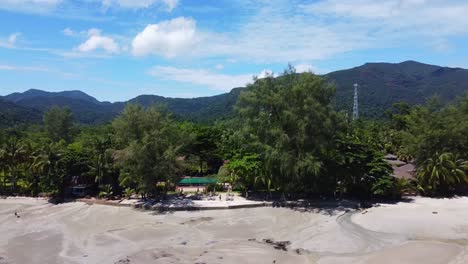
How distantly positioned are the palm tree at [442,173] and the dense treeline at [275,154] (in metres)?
0.09

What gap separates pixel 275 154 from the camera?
1406 inches

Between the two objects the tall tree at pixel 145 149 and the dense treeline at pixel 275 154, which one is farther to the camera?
the tall tree at pixel 145 149

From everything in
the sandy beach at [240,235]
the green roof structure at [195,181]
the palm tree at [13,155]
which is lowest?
the sandy beach at [240,235]

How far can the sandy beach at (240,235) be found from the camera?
24.4 meters

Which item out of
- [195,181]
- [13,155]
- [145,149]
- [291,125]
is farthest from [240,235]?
[13,155]

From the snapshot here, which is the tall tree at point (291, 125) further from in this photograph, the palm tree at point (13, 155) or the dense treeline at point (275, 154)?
the palm tree at point (13, 155)

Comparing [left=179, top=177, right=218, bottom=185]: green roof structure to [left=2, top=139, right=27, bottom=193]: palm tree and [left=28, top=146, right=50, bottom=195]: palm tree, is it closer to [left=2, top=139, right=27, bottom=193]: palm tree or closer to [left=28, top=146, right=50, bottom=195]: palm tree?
[left=28, top=146, right=50, bottom=195]: palm tree

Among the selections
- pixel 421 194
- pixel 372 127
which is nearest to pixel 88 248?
pixel 421 194

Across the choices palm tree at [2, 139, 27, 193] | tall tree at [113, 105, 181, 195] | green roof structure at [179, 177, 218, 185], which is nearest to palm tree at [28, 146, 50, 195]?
palm tree at [2, 139, 27, 193]

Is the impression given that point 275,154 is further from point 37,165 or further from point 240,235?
point 37,165

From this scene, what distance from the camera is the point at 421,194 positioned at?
130ft

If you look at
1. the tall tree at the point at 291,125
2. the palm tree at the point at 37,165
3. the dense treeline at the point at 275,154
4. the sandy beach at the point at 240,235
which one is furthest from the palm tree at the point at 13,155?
the tall tree at the point at 291,125

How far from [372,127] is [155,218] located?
54691 mm

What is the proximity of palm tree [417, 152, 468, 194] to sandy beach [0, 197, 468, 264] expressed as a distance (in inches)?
73.7
